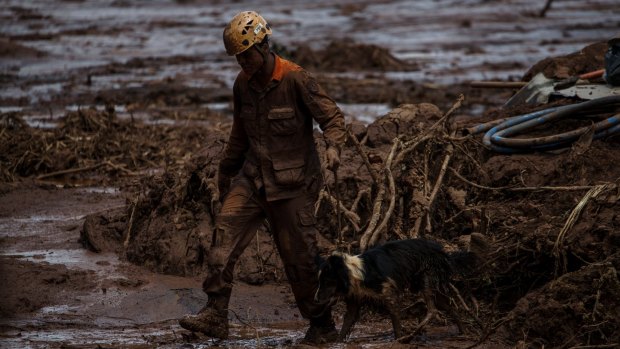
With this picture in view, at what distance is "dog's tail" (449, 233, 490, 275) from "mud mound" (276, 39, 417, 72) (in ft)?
48.4

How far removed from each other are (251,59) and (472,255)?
200cm

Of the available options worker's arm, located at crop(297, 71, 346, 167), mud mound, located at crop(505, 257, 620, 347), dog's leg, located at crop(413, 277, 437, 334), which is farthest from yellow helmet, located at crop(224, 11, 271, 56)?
mud mound, located at crop(505, 257, 620, 347)

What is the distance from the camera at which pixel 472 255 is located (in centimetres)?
727

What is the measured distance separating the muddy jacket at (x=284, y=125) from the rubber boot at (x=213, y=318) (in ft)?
2.41

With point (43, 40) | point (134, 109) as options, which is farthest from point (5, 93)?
point (43, 40)

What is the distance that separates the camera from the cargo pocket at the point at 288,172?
6902mm

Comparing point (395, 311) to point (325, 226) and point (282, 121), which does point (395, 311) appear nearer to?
point (282, 121)

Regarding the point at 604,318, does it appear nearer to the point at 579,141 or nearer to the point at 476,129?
the point at 579,141

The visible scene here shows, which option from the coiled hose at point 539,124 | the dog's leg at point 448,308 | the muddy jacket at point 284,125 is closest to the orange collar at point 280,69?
the muddy jacket at point 284,125

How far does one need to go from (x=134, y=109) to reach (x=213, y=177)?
8.13m

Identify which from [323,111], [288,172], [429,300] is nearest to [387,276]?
[429,300]

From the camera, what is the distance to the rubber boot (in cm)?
687

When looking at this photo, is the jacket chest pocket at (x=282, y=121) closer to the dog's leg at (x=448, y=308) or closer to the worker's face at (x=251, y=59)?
the worker's face at (x=251, y=59)

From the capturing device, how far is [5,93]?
63.6 ft
